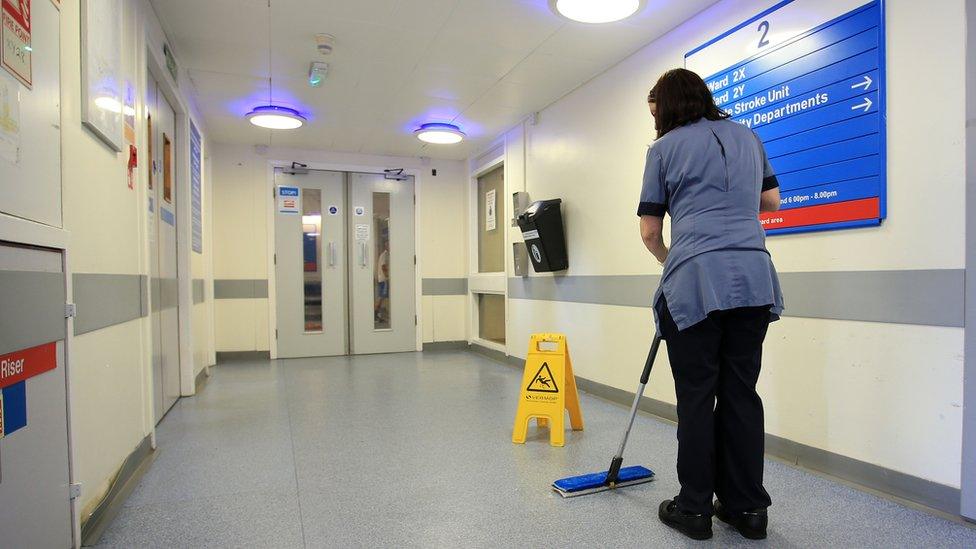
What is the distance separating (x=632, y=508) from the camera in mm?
2041

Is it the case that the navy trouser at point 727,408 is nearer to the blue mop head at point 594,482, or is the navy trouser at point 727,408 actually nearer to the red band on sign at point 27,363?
the blue mop head at point 594,482

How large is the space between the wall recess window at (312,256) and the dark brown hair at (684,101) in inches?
207

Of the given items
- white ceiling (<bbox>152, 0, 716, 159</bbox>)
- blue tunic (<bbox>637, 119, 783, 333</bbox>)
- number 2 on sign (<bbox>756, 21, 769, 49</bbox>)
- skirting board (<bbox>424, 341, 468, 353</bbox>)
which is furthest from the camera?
skirting board (<bbox>424, 341, 468, 353</bbox>)

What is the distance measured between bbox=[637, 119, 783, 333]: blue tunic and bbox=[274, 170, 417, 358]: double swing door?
525 cm

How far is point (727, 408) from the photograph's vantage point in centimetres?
180

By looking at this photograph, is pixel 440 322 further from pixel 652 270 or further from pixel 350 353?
pixel 652 270

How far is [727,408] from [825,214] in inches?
46.2

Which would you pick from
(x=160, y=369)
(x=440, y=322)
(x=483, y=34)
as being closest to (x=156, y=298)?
(x=160, y=369)

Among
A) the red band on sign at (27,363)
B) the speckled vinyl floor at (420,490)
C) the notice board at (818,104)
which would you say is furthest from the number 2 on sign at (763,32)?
the red band on sign at (27,363)

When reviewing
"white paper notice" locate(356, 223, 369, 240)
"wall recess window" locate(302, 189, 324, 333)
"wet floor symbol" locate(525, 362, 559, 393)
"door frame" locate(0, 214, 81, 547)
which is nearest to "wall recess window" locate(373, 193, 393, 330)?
"white paper notice" locate(356, 223, 369, 240)

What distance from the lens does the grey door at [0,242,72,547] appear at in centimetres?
130

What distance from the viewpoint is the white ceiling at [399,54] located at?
3.13 meters

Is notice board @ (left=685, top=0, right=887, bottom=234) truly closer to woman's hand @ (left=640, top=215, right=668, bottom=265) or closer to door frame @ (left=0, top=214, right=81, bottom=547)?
woman's hand @ (left=640, top=215, right=668, bottom=265)

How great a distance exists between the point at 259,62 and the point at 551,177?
2.50m
